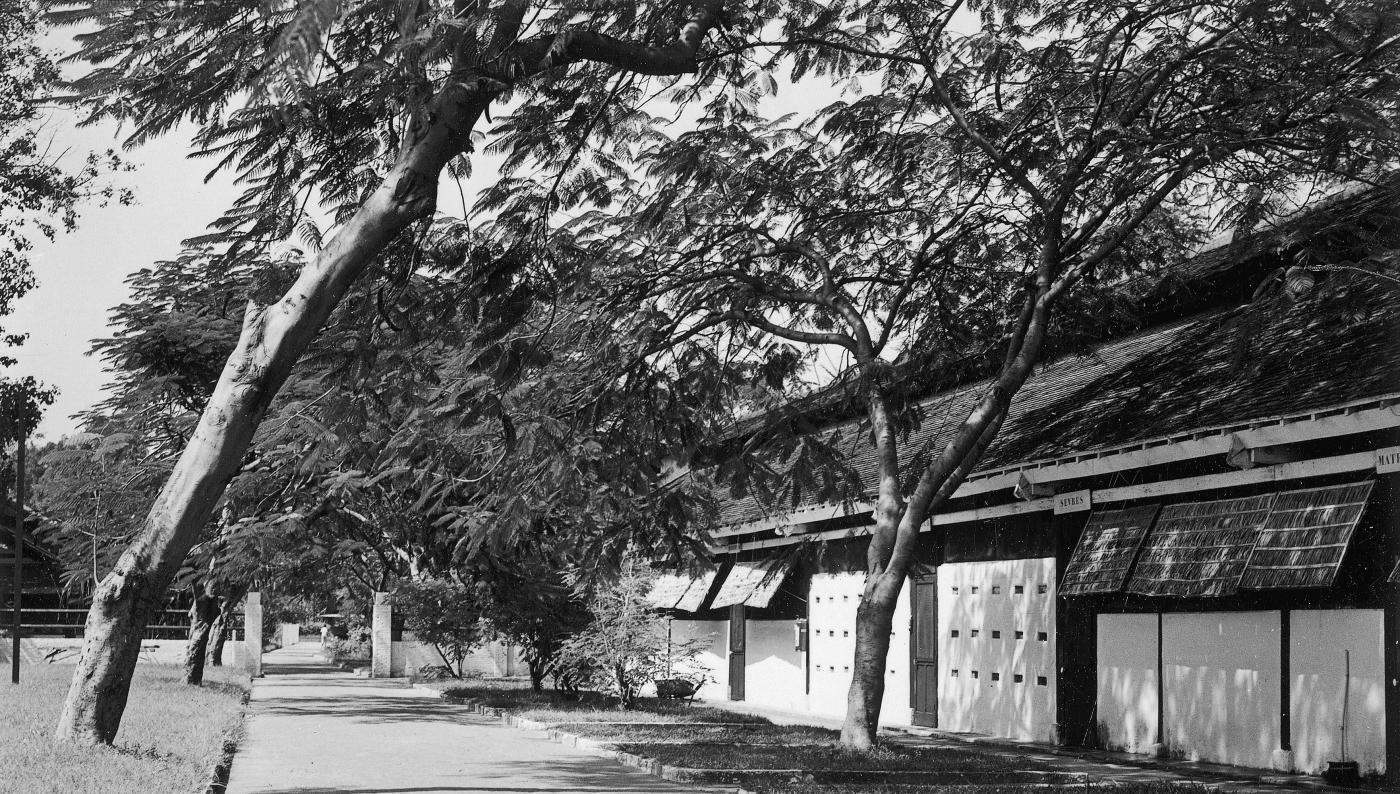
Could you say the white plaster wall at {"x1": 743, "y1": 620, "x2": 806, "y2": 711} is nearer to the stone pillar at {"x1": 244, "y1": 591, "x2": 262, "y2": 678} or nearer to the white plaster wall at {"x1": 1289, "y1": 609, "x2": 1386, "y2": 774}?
the white plaster wall at {"x1": 1289, "y1": 609, "x2": 1386, "y2": 774}

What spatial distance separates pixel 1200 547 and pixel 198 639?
71.1 ft

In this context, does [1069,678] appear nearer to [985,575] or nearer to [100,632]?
[985,575]

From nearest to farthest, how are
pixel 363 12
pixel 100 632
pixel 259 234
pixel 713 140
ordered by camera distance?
pixel 363 12
pixel 100 632
pixel 259 234
pixel 713 140

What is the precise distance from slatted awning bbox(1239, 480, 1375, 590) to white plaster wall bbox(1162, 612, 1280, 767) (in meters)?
1.02

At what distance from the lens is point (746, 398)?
1730 centimetres

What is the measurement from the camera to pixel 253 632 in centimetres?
3962

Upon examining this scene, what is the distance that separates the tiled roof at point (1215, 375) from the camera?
506 inches

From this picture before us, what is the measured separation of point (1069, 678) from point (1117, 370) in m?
4.09

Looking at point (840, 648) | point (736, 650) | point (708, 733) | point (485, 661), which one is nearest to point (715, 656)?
point (736, 650)

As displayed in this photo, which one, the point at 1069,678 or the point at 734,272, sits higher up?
the point at 734,272

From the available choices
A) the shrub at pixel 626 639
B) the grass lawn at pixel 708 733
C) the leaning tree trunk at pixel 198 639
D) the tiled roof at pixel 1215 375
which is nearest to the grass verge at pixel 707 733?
the grass lawn at pixel 708 733

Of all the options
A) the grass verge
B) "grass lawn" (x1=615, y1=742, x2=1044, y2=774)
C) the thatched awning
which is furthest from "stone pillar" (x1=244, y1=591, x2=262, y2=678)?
the thatched awning

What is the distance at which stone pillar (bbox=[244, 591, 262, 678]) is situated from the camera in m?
39.0

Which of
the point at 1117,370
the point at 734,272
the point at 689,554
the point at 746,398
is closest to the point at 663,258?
the point at 734,272
